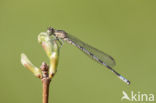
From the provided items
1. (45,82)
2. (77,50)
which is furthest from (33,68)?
(77,50)

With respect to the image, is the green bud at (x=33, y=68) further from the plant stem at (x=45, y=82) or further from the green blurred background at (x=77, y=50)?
the green blurred background at (x=77, y=50)

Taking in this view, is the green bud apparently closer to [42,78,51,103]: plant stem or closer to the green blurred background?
[42,78,51,103]: plant stem

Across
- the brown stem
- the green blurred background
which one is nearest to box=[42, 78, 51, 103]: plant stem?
the brown stem

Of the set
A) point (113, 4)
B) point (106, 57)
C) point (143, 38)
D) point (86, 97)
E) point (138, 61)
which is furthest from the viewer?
point (113, 4)

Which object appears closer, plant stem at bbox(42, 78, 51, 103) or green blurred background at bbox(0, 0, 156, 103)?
plant stem at bbox(42, 78, 51, 103)

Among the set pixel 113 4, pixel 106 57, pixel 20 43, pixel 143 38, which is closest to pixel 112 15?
pixel 113 4

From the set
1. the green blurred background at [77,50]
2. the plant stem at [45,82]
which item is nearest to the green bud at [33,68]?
the plant stem at [45,82]

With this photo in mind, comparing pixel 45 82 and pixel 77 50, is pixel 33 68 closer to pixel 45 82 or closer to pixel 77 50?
pixel 45 82

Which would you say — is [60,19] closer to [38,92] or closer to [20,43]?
[20,43]
